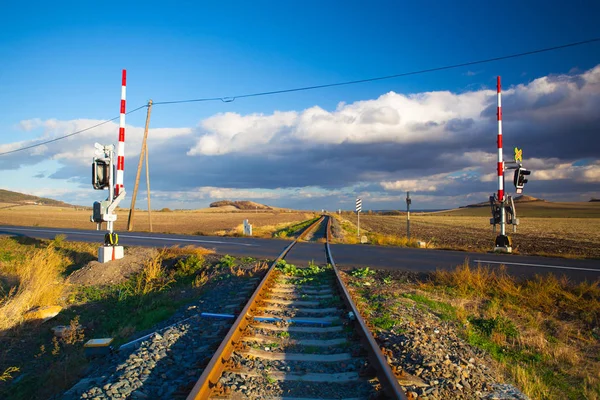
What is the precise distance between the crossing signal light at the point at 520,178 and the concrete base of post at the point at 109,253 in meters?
13.6

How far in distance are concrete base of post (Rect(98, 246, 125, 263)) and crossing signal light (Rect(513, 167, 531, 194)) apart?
1359 centimetres

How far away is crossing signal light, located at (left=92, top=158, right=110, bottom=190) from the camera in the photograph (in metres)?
11.1

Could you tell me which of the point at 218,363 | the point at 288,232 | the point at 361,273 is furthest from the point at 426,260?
the point at 288,232

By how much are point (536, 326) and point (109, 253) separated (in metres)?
10.5

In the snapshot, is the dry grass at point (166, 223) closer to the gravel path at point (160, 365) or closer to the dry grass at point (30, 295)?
the dry grass at point (30, 295)

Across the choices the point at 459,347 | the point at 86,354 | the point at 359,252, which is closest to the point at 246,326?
the point at 86,354

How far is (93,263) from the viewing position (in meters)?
11.8

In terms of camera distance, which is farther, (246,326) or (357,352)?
(246,326)

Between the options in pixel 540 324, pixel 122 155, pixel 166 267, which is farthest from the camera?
pixel 166 267

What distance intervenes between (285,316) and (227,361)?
2174 mm

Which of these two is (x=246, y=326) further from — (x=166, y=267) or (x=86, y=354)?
(x=166, y=267)

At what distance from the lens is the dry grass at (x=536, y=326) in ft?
16.2

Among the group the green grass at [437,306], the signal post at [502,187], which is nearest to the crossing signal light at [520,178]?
the signal post at [502,187]

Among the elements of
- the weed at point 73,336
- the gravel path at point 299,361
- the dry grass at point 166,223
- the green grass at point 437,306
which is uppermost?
the dry grass at point 166,223
